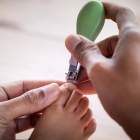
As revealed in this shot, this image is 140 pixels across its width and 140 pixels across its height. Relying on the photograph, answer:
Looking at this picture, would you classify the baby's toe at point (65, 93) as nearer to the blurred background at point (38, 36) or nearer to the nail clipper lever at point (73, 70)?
the nail clipper lever at point (73, 70)

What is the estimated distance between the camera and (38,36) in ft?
3.43

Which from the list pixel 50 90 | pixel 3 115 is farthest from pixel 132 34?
pixel 3 115

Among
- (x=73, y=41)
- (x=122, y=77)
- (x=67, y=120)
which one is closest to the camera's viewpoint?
(x=122, y=77)

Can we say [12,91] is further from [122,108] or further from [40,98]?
[122,108]

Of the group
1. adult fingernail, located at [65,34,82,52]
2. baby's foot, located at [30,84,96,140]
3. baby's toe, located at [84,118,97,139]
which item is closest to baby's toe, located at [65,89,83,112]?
baby's foot, located at [30,84,96,140]

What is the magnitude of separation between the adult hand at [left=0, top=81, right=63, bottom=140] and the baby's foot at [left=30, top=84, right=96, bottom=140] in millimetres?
40

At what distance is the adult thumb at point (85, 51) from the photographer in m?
0.42

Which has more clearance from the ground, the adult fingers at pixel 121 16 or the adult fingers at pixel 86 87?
the adult fingers at pixel 121 16

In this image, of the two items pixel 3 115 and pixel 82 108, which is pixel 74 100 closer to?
pixel 82 108

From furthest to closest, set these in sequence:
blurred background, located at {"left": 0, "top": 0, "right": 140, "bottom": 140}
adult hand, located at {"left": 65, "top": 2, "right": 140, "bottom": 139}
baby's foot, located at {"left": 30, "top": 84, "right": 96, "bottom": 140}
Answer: blurred background, located at {"left": 0, "top": 0, "right": 140, "bottom": 140}, baby's foot, located at {"left": 30, "top": 84, "right": 96, "bottom": 140}, adult hand, located at {"left": 65, "top": 2, "right": 140, "bottom": 139}

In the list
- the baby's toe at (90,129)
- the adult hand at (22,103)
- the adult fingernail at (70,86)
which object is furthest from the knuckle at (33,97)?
the baby's toe at (90,129)

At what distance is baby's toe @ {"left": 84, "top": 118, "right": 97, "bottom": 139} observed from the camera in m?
0.63

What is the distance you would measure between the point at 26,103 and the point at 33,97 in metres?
0.03

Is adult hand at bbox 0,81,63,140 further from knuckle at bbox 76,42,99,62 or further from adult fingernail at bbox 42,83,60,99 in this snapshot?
knuckle at bbox 76,42,99,62
